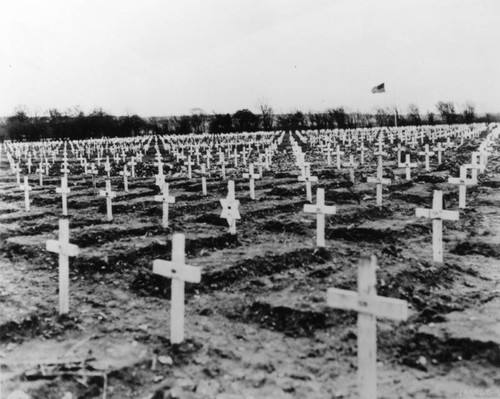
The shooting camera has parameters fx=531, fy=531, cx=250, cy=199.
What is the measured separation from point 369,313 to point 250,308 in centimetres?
285

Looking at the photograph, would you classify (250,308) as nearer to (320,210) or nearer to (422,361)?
(422,361)

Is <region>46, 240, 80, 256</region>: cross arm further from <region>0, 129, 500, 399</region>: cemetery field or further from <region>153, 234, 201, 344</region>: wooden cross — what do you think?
<region>153, 234, 201, 344</region>: wooden cross

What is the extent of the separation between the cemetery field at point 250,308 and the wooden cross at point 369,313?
845mm

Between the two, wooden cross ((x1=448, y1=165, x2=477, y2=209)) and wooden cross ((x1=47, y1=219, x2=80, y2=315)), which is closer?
wooden cross ((x1=47, y1=219, x2=80, y2=315))

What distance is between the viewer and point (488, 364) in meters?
4.87

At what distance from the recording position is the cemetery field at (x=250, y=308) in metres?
4.77

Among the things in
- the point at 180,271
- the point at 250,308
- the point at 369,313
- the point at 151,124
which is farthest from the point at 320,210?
the point at 151,124

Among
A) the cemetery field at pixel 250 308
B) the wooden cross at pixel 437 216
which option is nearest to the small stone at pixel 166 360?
the cemetery field at pixel 250 308

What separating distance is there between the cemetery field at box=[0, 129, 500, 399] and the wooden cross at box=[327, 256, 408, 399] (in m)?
0.84

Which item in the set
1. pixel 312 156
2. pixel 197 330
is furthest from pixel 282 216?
pixel 312 156

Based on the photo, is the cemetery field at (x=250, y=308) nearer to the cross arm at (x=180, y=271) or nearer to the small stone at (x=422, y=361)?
the small stone at (x=422, y=361)

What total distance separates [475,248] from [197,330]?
542 cm

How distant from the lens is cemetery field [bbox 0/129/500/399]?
15.7 ft

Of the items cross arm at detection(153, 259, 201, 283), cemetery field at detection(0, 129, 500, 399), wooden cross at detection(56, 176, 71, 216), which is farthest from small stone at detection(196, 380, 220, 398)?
wooden cross at detection(56, 176, 71, 216)
